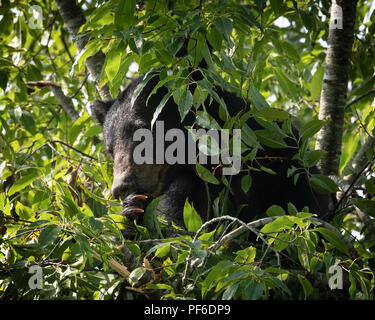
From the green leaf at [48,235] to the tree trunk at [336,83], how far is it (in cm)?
241

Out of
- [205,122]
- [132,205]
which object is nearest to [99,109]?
[132,205]

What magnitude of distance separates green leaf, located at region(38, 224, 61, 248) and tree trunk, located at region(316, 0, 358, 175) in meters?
2.41

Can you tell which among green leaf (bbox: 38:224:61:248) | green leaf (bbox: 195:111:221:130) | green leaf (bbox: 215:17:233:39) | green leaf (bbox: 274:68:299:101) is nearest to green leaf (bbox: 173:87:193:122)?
green leaf (bbox: 195:111:221:130)

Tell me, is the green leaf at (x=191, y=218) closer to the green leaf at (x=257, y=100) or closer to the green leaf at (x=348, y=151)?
the green leaf at (x=257, y=100)

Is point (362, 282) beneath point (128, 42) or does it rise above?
beneath

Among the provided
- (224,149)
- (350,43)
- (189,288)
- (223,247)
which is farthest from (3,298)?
(350,43)

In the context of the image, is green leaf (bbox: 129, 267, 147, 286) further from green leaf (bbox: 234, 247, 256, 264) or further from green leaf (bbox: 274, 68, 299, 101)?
green leaf (bbox: 274, 68, 299, 101)

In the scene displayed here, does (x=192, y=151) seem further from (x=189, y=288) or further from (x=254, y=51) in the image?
(x=189, y=288)

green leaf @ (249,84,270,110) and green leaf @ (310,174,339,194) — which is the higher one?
green leaf @ (249,84,270,110)

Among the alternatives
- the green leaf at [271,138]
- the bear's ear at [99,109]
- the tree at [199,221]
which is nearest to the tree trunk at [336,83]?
the tree at [199,221]

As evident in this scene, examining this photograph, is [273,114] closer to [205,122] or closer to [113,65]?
[205,122]

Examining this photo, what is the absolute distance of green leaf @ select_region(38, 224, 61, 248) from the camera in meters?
2.12
